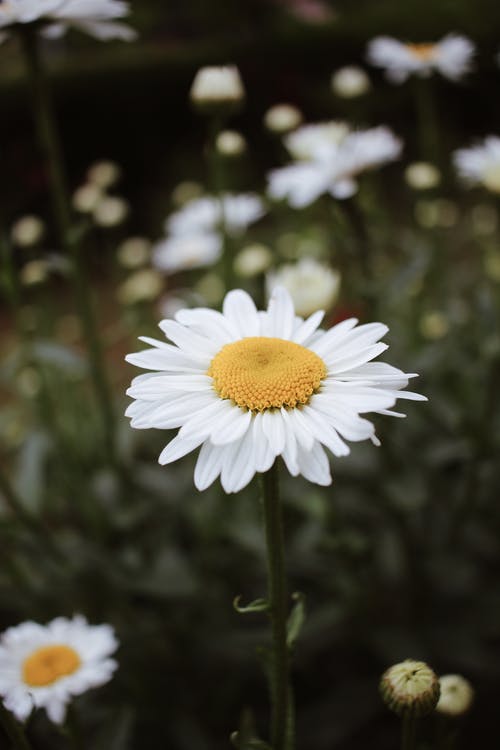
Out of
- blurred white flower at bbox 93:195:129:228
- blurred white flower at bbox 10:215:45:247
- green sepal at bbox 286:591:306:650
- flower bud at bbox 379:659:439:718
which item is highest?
blurred white flower at bbox 93:195:129:228

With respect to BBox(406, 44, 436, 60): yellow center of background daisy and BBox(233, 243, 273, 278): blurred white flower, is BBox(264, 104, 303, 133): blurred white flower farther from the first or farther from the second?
BBox(406, 44, 436, 60): yellow center of background daisy

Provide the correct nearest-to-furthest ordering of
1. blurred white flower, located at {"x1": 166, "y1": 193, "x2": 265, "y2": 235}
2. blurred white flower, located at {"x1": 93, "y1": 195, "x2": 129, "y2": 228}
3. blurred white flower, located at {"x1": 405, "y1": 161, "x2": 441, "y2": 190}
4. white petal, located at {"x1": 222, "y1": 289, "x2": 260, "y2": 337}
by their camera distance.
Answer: white petal, located at {"x1": 222, "y1": 289, "x2": 260, "y2": 337}
blurred white flower, located at {"x1": 405, "y1": 161, "x2": 441, "y2": 190}
blurred white flower, located at {"x1": 166, "y1": 193, "x2": 265, "y2": 235}
blurred white flower, located at {"x1": 93, "y1": 195, "x2": 129, "y2": 228}

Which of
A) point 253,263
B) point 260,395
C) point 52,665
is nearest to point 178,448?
point 260,395

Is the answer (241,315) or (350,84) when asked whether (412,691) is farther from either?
(350,84)

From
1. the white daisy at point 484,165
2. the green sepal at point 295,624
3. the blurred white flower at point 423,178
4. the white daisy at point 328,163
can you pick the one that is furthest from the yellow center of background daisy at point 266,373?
the blurred white flower at point 423,178

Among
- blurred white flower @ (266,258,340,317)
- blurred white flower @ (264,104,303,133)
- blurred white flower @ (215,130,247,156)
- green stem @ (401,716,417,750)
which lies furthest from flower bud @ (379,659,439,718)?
blurred white flower @ (264,104,303,133)

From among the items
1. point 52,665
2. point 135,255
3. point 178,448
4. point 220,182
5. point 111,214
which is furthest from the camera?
point 135,255

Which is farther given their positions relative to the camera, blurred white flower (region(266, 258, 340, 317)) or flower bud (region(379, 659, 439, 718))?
blurred white flower (region(266, 258, 340, 317))

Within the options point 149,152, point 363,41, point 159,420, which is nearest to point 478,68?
point 363,41

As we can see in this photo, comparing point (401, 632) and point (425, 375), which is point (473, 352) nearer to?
point (425, 375)
